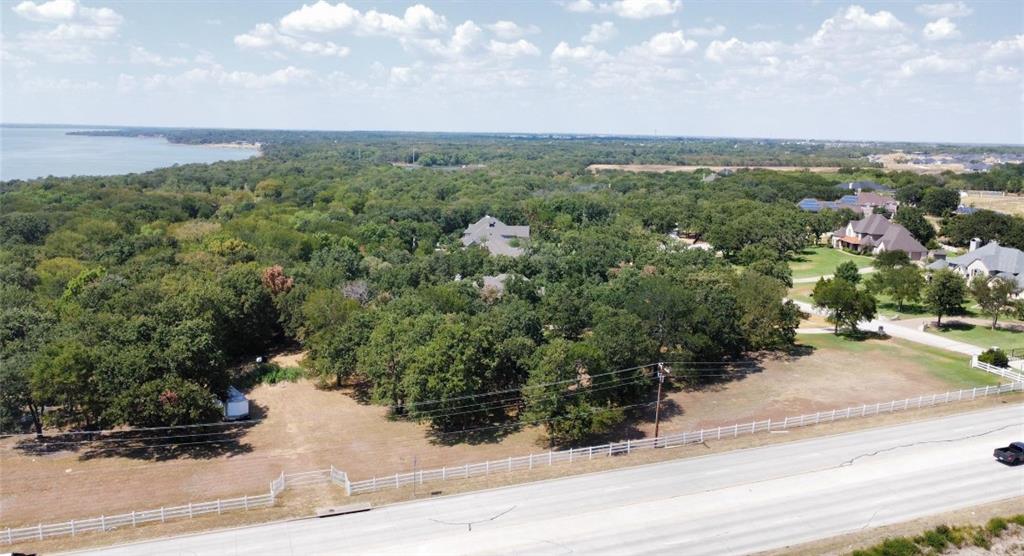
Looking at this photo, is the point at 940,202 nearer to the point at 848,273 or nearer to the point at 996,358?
the point at 848,273

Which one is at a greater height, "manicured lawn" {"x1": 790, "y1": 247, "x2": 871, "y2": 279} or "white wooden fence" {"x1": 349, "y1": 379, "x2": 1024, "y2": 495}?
"manicured lawn" {"x1": 790, "y1": 247, "x2": 871, "y2": 279}

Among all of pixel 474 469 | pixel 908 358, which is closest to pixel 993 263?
pixel 908 358

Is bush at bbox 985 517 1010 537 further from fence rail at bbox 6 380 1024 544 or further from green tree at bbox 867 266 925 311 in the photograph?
green tree at bbox 867 266 925 311

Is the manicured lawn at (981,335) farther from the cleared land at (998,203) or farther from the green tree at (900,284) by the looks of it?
the cleared land at (998,203)

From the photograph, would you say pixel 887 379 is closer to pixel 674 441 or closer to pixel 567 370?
pixel 674 441

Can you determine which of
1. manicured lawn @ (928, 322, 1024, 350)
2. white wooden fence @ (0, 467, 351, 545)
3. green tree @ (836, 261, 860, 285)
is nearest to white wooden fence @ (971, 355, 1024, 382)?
manicured lawn @ (928, 322, 1024, 350)

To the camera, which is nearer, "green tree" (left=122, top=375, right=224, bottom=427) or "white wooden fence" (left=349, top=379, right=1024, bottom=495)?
"white wooden fence" (left=349, top=379, right=1024, bottom=495)
